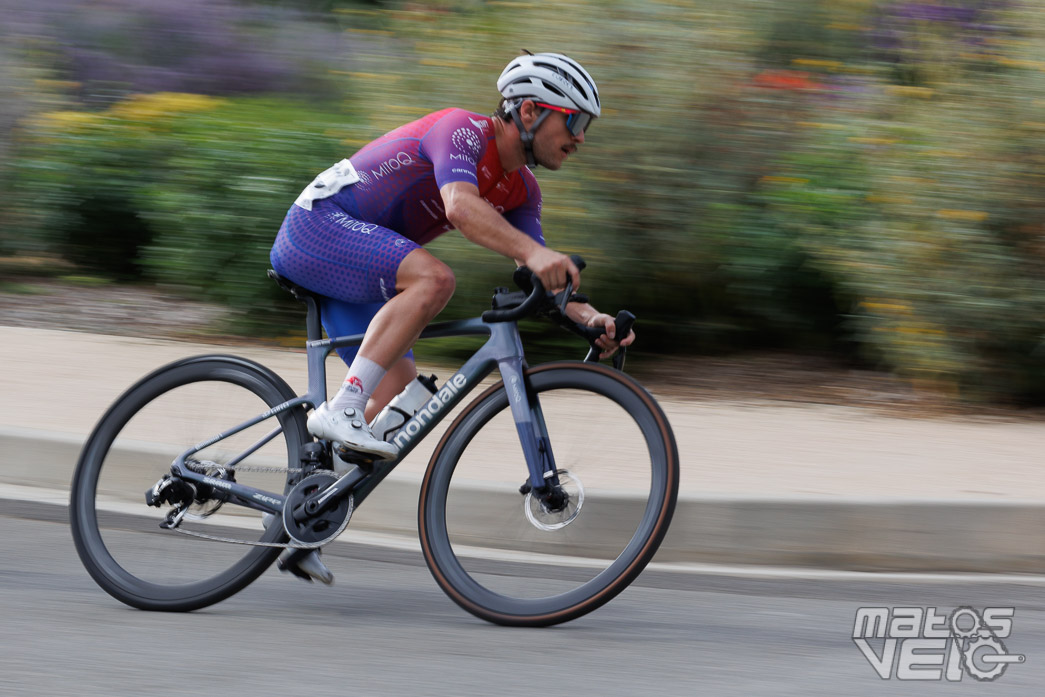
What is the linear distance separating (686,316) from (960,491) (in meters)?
3.16

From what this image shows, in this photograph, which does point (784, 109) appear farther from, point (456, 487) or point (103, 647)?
point (103, 647)

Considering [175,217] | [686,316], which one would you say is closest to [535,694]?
[686,316]

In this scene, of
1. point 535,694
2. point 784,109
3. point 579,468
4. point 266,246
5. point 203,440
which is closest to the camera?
point 535,694

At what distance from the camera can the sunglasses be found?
4.17m

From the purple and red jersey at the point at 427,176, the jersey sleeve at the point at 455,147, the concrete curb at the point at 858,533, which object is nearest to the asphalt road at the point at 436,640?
the concrete curb at the point at 858,533

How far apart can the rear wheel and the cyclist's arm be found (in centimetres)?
93

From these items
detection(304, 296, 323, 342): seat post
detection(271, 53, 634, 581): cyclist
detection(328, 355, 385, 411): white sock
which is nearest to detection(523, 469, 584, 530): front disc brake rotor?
detection(271, 53, 634, 581): cyclist

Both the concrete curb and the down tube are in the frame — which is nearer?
the down tube

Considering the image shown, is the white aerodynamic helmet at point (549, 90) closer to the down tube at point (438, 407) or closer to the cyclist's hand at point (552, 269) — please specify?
the cyclist's hand at point (552, 269)

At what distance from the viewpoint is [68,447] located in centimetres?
601

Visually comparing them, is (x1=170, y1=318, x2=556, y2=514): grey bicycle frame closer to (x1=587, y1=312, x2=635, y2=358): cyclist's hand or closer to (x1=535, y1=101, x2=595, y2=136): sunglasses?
(x1=587, y1=312, x2=635, y2=358): cyclist's hand

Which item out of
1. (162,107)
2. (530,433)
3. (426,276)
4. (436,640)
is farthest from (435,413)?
(162,107)

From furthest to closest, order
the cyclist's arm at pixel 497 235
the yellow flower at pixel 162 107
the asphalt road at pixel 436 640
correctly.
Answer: the yellow flower at pixel 162 107
the cyclist's arm at pixel 497 235
the asphalt road at pixel 436 640

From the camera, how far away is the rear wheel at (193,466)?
4.43 meters
